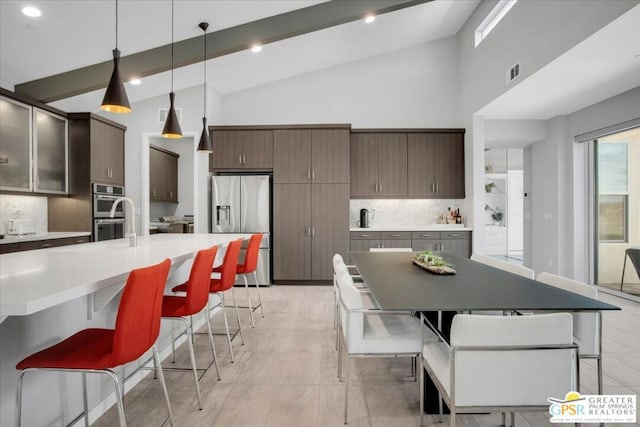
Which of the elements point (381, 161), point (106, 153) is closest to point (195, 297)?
point (106, 153)

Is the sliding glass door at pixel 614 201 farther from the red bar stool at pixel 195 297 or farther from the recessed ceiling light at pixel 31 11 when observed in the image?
the recessed ceiling light at pixel 31 11

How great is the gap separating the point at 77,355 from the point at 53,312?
1.40 feet

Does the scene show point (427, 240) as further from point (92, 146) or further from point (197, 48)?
point (92, 146)

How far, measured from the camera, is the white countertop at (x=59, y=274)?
1.12 m

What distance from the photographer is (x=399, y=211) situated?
6.11 metres

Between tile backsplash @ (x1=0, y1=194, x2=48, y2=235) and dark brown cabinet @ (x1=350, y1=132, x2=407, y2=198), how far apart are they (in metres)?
4.54

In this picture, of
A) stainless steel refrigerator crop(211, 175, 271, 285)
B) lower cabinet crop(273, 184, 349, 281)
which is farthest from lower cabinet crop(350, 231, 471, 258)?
stainless steel refrigerator crop(211, 175, 271, 285)

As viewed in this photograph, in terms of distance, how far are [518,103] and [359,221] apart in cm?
291

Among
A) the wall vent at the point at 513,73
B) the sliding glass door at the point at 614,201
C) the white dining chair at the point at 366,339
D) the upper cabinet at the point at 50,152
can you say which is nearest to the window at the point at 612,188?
the sliding glass door at the point at 614,201

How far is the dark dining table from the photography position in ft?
5.04

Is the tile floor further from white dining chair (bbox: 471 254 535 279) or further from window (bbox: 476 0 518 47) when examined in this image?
window (bbox: 476 0 518 47)

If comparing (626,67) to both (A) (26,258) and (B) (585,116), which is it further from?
(A) (26,258)

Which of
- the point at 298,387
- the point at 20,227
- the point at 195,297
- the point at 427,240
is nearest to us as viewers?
the point at 195,297

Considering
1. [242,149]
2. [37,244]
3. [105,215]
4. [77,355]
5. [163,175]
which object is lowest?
[77,355]
